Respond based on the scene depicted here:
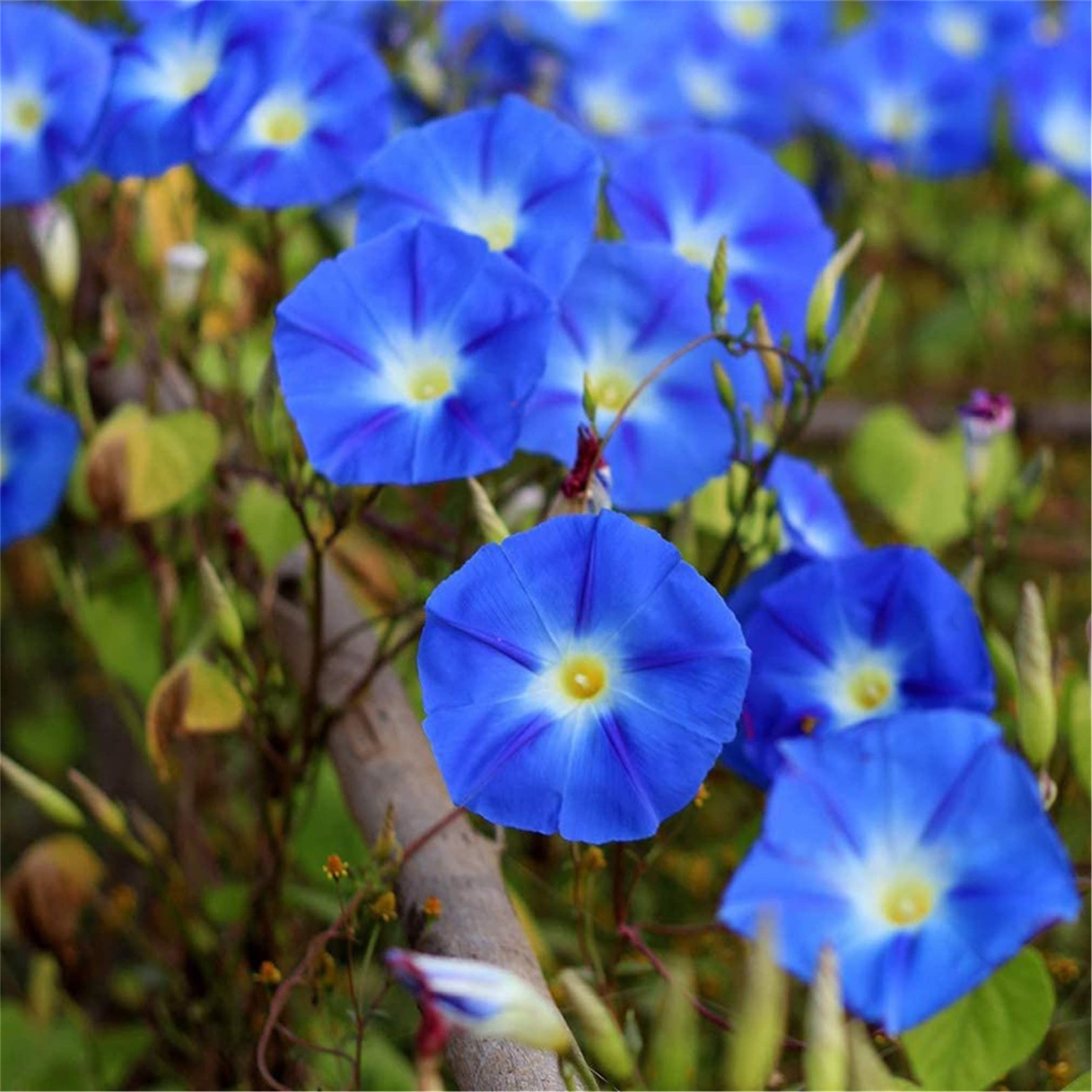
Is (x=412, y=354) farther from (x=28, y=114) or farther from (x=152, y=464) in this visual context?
(x=28, y=114)

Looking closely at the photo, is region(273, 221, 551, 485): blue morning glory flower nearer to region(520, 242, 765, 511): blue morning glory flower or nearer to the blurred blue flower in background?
region(520, 242, 765, 511): blue morning glory flower

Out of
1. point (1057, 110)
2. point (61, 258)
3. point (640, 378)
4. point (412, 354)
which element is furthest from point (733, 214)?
point (1057, 110)

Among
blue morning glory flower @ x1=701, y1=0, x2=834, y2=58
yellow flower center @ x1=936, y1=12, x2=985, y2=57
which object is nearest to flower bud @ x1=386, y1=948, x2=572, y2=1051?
blue morning glory flower @ x1=701, y1=0, x2=834, y2=58

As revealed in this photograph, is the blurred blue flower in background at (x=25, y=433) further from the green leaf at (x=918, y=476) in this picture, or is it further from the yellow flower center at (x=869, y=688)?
the green leaf at (x=918, y=476)

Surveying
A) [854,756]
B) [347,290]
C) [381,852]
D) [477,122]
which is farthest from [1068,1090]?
[477,122]

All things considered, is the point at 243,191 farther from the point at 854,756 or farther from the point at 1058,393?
the point at 1058,393
